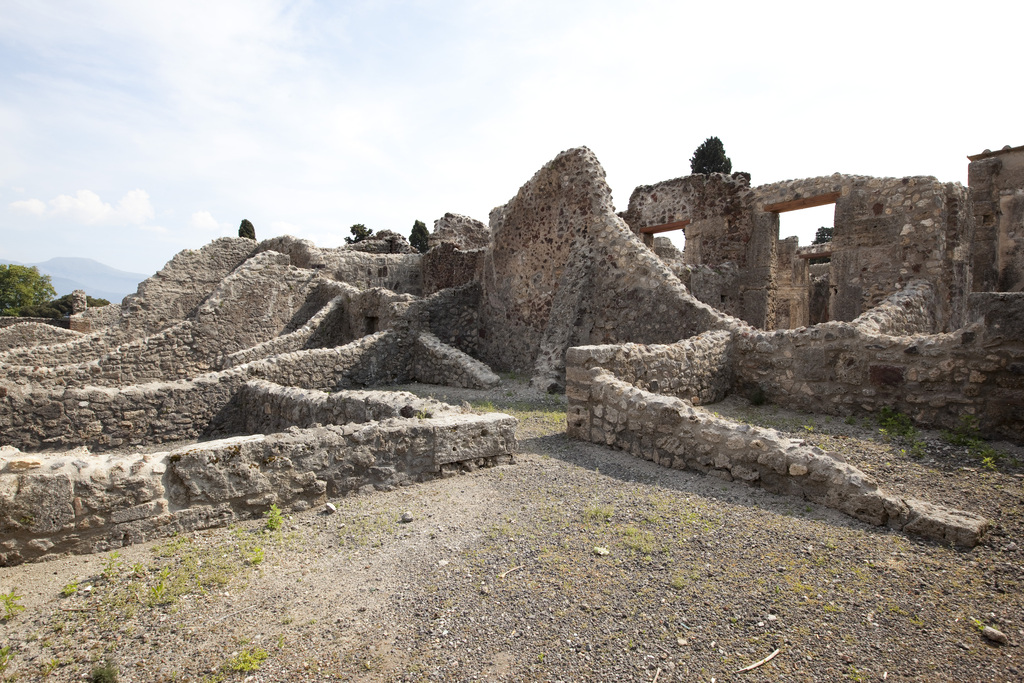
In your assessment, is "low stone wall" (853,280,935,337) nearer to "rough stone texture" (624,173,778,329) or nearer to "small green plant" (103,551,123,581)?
"rough stone texture" (624,173,778,329)

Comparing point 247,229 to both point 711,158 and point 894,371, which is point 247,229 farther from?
point 894,371

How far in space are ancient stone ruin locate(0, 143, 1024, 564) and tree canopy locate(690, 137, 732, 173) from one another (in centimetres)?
1486

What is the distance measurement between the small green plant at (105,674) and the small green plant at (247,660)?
45cm

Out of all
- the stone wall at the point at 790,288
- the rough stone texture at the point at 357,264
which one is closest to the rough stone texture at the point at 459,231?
the rough stone texture at the point at 357,264

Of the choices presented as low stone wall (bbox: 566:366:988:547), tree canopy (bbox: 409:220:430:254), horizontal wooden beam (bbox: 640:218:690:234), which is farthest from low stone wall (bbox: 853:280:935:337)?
tree canopy (bbox: 409:220:430:254)

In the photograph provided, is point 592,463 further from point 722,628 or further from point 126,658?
point 126,658

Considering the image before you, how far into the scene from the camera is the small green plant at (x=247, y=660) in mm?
2502

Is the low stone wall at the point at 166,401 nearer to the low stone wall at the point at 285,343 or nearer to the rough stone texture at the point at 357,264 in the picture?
the low stone wall at the point at 285,343

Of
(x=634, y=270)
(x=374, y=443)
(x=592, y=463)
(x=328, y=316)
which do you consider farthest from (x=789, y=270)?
(x=374, y=443)

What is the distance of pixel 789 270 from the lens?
63.9 ft

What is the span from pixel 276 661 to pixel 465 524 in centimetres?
171

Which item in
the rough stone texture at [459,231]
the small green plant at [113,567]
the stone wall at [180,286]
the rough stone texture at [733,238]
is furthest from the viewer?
the rough stone texture at [459,231]

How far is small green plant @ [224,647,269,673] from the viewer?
2502 mm

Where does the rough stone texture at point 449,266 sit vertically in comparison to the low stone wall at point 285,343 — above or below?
above
